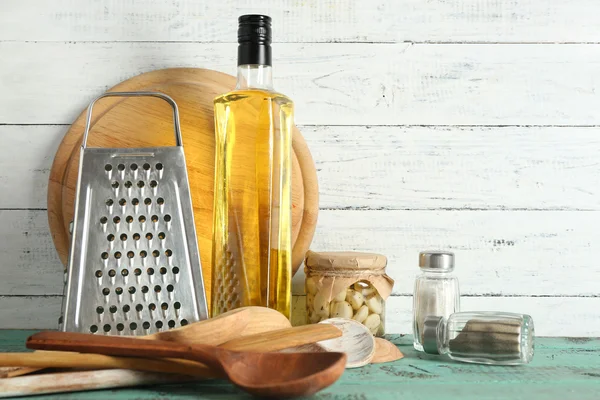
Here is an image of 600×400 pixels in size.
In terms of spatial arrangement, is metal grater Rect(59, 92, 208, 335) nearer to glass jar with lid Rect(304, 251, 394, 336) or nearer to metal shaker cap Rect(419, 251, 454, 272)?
glass jar with lid Rect(304, 251, 394, 336)

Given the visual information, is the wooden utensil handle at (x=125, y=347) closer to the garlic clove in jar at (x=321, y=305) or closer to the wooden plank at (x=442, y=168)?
the garlic clove in jar at (x=321, y=305)

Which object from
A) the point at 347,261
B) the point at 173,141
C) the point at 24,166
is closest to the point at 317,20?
the point at 173,141

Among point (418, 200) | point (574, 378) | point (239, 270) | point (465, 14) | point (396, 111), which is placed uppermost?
point (465, 14)

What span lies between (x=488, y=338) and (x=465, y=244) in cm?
29

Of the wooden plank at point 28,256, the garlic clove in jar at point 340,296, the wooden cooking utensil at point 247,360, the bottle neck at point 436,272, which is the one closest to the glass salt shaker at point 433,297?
the bottle neck at point 436,272

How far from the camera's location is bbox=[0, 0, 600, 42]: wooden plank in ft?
3.39

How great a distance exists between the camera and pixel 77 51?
1035mm

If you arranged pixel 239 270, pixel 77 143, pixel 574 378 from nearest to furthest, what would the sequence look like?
pixel 574 378
pixel 239 270
pixel 77 143

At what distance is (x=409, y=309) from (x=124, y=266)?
46cm

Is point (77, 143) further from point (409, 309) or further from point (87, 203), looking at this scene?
point (409, 309)

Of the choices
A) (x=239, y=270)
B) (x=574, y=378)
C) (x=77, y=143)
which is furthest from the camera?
(x=77, y=143)

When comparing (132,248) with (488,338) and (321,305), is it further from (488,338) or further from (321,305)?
(488,338)

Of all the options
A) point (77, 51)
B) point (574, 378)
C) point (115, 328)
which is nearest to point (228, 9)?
point (77, 51)

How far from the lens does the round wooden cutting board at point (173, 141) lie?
3.23ft
